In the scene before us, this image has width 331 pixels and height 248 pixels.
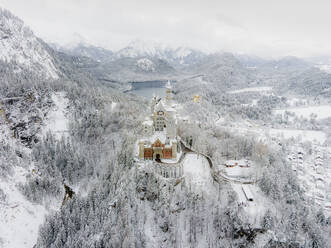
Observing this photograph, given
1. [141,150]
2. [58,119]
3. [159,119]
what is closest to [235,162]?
[159,119]

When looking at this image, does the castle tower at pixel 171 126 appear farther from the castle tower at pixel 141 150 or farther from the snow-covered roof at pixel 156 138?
the castle tower at pixel 141 150

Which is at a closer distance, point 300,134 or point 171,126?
point 171,126

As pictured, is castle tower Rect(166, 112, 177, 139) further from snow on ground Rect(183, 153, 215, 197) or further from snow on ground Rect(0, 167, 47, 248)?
snow on ground Rect(0, 167, 47, 248)

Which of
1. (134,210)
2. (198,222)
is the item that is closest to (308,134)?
(198,222)

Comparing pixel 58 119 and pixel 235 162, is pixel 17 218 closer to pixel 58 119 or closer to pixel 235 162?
pixel 58 119

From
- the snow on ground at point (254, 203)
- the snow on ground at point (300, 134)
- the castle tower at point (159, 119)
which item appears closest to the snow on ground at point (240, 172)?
the snow on ground at point (254, 203)

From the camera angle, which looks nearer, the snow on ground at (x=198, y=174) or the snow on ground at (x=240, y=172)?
the snow on ground at (x=198, y=174)

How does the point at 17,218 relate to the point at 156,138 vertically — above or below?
below
